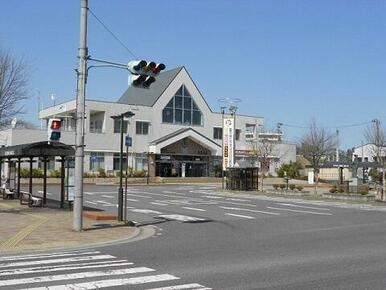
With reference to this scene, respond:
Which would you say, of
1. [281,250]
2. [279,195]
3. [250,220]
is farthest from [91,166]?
[281,250]

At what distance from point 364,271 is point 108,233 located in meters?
7.95

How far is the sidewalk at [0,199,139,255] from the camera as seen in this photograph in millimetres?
13125

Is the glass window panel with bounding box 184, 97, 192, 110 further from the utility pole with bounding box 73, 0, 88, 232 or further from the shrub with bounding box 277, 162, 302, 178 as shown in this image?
the utility pole with bounding box 73, 0, 88, 232

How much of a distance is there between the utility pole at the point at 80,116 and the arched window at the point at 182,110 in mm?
55474

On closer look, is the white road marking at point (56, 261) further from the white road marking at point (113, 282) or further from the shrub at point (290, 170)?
the shrub at point (290, 170)

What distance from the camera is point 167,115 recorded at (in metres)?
72.1

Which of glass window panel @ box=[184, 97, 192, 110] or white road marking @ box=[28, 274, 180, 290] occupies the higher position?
glass window panel @ box=[184, 97, 192, 110]

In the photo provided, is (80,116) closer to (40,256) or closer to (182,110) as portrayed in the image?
(40,256)

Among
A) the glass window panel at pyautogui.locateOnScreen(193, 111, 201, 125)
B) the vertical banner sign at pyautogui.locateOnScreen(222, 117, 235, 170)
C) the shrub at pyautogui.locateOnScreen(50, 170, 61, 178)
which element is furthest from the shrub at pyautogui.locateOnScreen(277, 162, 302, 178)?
the shrub at pyautogui.locateOnScreen(50, 170, 61, 178)

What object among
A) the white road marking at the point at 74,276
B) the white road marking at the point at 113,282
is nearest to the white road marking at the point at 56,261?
the white road marking at the point at 74,276

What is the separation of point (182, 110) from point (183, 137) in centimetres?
496

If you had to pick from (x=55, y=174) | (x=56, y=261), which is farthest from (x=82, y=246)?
(x=55, y=174)

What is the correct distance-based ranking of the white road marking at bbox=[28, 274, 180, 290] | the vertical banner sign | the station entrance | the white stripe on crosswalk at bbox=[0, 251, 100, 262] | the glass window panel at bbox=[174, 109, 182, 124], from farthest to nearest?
the glass window panel at bbox=[174, 109, 182, 124]
the station entrance
the vertical banner sign
the white stripe on crosswalk at bbox=[0, 251, 100, 262]
the white road marking at bbox=[28, 274, 180, 290]

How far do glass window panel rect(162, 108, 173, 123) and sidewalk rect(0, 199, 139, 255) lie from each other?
167ft
